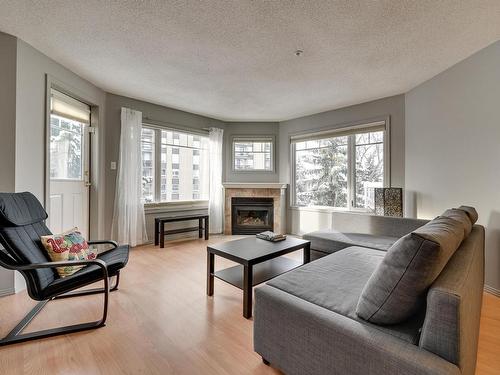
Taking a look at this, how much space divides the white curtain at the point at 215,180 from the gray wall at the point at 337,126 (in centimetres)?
127

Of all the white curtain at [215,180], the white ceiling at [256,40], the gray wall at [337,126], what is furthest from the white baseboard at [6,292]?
the gray wall at [337,126]

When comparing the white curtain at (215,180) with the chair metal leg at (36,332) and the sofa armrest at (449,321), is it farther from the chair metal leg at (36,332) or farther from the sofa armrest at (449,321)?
the sofa armrest at (449,321)

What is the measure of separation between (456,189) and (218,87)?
310cm

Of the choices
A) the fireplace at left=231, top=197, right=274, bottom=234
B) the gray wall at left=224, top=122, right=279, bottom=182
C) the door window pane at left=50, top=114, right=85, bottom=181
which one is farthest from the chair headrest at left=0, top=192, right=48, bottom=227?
the gray wall at left=224, top=122, right=279, bottom=182

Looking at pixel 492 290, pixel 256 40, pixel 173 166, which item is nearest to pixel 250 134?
pixel 173 166

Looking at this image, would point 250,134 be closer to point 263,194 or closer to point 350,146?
point 263,194

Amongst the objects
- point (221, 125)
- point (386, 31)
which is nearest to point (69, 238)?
point (386, 31)

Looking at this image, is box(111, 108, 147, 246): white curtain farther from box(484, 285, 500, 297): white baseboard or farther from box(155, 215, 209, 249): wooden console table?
box(484, 285, 500, 297): white baseboard

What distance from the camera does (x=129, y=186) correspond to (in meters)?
3.71

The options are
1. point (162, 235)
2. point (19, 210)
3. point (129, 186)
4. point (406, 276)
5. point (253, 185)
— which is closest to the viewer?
point (406, 276)

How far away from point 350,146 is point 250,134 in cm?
199

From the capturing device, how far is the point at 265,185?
4.77m

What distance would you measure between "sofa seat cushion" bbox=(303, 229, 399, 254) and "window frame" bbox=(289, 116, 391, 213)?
1206mm

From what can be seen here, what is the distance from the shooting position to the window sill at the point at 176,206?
4.09m
